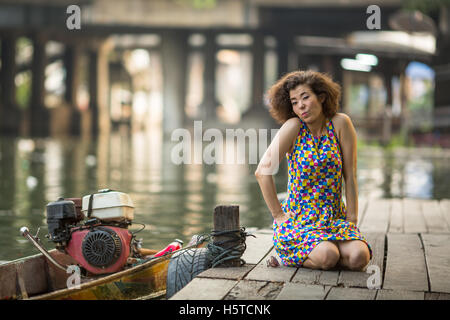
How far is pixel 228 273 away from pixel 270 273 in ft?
0.84

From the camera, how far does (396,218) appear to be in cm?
714

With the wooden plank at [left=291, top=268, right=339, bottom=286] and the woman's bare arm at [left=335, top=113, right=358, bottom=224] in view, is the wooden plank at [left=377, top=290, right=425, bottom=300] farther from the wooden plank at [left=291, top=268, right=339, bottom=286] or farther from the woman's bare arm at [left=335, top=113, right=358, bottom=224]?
the woman's bare arm at [left=335, top=113, right=358, bottom=224]

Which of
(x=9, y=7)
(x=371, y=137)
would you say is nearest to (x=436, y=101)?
(x=371, y=137)

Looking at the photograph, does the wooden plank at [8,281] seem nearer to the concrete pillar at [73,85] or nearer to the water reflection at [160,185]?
the water reflection at [160,185]

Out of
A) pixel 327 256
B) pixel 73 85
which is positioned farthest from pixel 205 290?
pixel 73 85

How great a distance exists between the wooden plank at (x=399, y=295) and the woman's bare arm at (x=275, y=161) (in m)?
0.97

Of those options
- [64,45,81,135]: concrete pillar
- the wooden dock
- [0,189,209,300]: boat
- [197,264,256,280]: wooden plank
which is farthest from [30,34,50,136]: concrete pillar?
[197,264,256,280]: wooden plank

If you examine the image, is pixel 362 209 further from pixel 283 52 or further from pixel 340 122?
pixel 283 52

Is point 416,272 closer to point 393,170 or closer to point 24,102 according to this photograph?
point 393,170

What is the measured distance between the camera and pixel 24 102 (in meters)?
53.9

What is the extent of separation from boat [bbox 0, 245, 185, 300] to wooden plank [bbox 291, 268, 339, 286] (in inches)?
39.2

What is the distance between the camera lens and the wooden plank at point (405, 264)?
157 inches

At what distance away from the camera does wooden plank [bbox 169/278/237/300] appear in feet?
12.1

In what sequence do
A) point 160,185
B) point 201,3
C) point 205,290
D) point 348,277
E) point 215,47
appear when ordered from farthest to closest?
point 215,47, point 201,3, point 160,185, point 348,277, point 205,290
